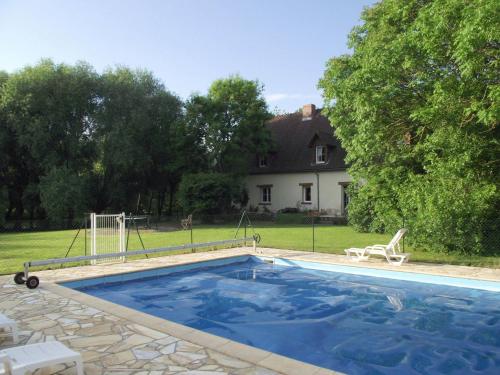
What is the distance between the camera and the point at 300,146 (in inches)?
1431

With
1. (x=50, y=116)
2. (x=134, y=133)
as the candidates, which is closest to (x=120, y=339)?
(x=134, y=133)

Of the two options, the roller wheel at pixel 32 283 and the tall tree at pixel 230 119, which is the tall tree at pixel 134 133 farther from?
the roller wheel at pixel 32 283

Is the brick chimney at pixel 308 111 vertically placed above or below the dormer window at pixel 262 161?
above

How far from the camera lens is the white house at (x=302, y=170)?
32.3 m

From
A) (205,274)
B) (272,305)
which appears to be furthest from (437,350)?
(205,274)

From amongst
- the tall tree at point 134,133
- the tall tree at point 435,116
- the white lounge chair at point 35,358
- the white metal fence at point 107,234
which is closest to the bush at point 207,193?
the tall tree at point 134,133

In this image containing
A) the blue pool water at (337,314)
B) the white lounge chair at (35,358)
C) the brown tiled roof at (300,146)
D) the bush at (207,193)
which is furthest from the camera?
the brown tiled roof at (300,146)

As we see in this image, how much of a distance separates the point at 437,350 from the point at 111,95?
32.9 meters

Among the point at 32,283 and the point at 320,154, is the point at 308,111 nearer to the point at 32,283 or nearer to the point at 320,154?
the point at 320,154

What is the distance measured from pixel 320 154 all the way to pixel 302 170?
1.95m

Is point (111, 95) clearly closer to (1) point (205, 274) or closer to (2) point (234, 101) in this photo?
(2) point (234, 101)

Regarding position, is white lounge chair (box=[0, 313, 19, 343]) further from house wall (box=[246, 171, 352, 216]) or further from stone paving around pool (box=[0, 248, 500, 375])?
house wall (box=[246, 171, 352, 216])

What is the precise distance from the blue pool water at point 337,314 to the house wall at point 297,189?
2008cm

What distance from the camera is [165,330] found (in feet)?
20.6
